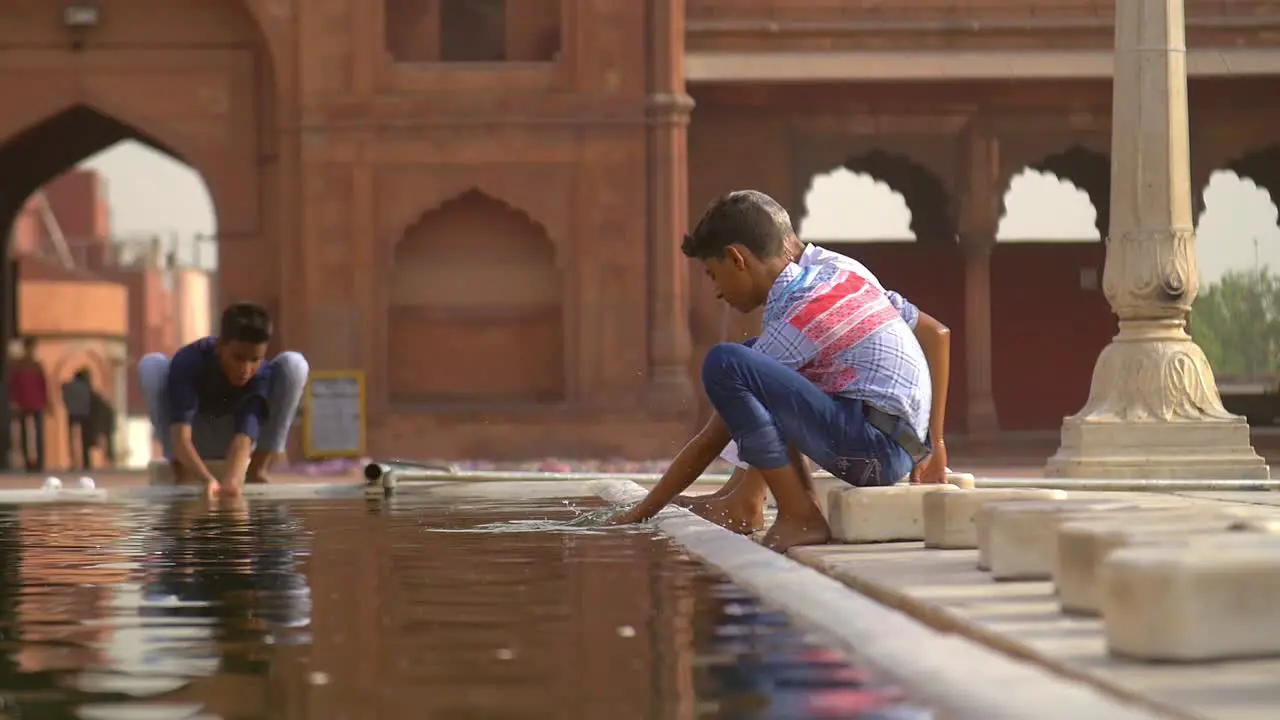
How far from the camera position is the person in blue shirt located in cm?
938

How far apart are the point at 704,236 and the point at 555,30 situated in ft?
46.8

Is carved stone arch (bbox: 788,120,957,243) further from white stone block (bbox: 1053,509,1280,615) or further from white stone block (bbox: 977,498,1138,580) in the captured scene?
white stone block (bbox: 1053,509,1280,615)

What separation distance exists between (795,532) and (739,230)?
825 millimetres

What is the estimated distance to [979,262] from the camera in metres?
20.7

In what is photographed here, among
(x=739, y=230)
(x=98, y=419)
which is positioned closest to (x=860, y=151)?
(x=98, y=419)

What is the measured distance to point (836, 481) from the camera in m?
6.12

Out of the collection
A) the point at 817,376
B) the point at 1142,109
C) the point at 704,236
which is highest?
the point at 1142,109

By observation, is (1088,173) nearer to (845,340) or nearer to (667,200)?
(667,200)

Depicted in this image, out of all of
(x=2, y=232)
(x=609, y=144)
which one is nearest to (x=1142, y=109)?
(x=609, y=144)

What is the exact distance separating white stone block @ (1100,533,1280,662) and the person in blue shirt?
6509 mm

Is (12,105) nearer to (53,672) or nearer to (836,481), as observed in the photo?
(836,481)

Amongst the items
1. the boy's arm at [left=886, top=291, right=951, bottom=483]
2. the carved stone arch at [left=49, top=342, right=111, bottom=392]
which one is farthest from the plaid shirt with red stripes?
the carved stone arch at [left=49, top=342, right=111, bottom=392]

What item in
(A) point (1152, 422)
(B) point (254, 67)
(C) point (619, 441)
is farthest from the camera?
(B) point (254, 67)

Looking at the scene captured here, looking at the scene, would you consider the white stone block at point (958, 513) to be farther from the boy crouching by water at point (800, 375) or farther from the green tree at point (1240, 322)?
the green tree at point (1240, 322)
